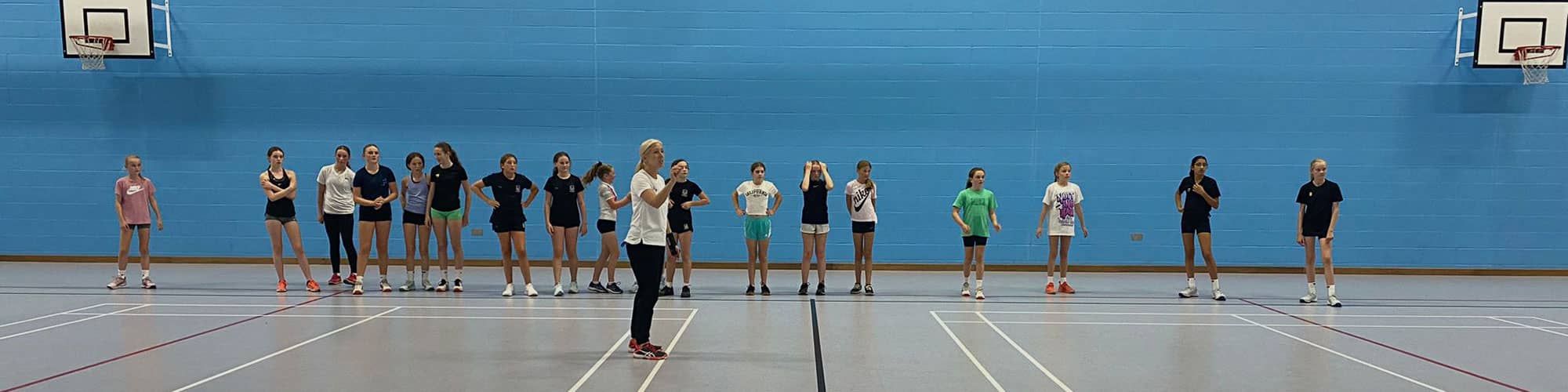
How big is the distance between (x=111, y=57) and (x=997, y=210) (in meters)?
12.0

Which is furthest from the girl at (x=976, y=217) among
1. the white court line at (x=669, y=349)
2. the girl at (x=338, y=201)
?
the girl at (x=338, y=201)

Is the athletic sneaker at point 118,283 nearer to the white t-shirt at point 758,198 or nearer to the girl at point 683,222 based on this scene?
the girl at point 683,222

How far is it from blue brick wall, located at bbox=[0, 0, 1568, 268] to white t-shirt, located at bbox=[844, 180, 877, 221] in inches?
102

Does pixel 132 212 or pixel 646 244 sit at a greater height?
pixel 646 244

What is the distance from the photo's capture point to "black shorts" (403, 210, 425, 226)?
8.55 metres

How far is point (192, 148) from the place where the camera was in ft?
36.5

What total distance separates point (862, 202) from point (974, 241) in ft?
4.20

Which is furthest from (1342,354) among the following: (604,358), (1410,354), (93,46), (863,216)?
(93,46)

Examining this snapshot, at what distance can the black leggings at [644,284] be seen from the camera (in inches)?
201

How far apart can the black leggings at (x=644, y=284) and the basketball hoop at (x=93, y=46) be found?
9700 mm

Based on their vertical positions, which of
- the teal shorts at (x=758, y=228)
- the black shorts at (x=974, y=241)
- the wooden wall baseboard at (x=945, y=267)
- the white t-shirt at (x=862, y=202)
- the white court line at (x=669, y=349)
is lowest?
the wooden wall baseboard at (x=945, y=267)

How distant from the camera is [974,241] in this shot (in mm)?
8641

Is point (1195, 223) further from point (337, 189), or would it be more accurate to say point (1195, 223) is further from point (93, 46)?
point (93, 46)

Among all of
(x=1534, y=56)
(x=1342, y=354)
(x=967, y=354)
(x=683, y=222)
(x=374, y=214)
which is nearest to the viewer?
A: (x=967, y=354)
